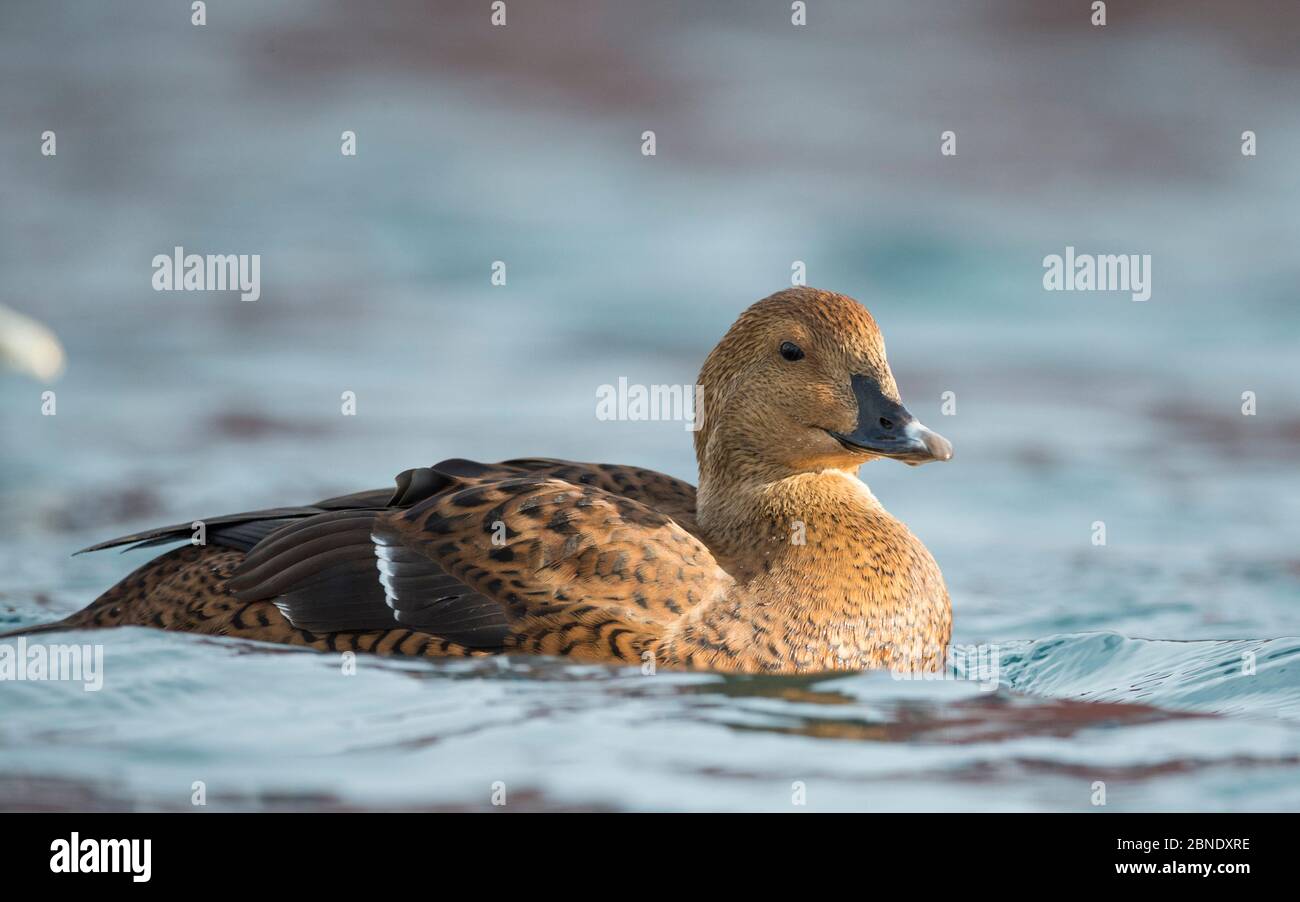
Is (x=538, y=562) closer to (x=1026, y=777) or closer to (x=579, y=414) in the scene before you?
(x=1026, y=777)

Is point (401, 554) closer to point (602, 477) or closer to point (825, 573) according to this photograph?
point (602, 477)

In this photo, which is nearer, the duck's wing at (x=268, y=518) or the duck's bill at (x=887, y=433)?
the duck's bill at (x=887, y=433)

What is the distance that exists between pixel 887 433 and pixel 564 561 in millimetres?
1205

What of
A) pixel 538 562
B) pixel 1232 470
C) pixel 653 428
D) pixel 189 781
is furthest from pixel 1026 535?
pixel 189 781

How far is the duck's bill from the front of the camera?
5.89 meters

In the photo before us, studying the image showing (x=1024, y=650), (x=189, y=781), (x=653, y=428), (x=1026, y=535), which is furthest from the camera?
(x=653, y=428)

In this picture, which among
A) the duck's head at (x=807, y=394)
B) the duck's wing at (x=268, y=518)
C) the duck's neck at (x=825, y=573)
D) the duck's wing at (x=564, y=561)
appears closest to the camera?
the duck's wing at (x=564, y=561)

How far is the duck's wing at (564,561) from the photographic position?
5.67 meters

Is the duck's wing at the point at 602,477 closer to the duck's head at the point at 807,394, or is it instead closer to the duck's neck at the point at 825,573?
the duck's neck at the point at 825,573

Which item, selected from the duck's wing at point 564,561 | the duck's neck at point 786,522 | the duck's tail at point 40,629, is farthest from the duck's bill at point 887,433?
the duck's tail at point 40,629

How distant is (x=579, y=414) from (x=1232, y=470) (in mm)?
3766

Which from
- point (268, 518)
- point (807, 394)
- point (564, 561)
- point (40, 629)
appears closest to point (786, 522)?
point (807, 394)

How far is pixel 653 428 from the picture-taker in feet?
34.3

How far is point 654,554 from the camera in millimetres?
5777
